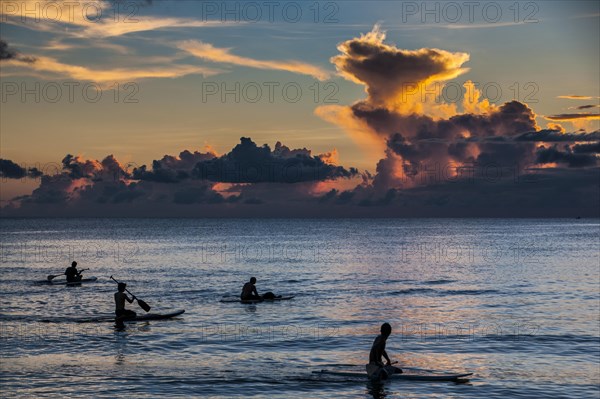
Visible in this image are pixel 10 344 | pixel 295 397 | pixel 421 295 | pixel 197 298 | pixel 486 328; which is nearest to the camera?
pixel 295 397

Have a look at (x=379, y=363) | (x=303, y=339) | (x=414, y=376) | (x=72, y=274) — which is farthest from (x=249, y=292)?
(x=414, y=376)

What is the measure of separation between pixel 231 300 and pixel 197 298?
5.55 metres

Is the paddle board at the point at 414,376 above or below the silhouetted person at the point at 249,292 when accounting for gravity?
below

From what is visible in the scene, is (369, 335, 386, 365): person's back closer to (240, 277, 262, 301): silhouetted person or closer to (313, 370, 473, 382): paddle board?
(313, 370, 473, 382): paddle board

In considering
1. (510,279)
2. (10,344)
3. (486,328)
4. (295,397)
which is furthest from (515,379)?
(510,279)

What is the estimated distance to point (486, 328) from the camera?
131 feet

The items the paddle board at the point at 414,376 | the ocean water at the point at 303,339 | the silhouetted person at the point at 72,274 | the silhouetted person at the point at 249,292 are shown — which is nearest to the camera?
the ocean water at the point at 303,339

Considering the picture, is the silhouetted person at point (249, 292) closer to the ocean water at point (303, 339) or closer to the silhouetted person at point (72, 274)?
the ocean water at point (303, 339)

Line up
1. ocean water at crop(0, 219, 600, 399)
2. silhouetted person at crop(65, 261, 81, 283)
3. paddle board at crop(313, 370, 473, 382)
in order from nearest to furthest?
ocean water at crop(0, 219, 600, 399) < paddle board at crop(313, 370, 473, 382) < silhouetted person at crop(65, 261, 81, 283)

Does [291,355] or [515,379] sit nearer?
[515,379]

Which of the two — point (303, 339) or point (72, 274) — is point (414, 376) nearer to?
point (303, 339)

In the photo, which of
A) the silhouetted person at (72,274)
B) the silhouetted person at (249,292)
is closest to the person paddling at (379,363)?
the silhouetted person at (249,292)

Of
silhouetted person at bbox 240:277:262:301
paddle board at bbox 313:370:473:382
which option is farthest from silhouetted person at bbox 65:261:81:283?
paddle board at bbox 313:370:473:382

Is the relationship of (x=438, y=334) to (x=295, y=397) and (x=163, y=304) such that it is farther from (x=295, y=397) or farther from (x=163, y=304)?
(x=163, y=304)
